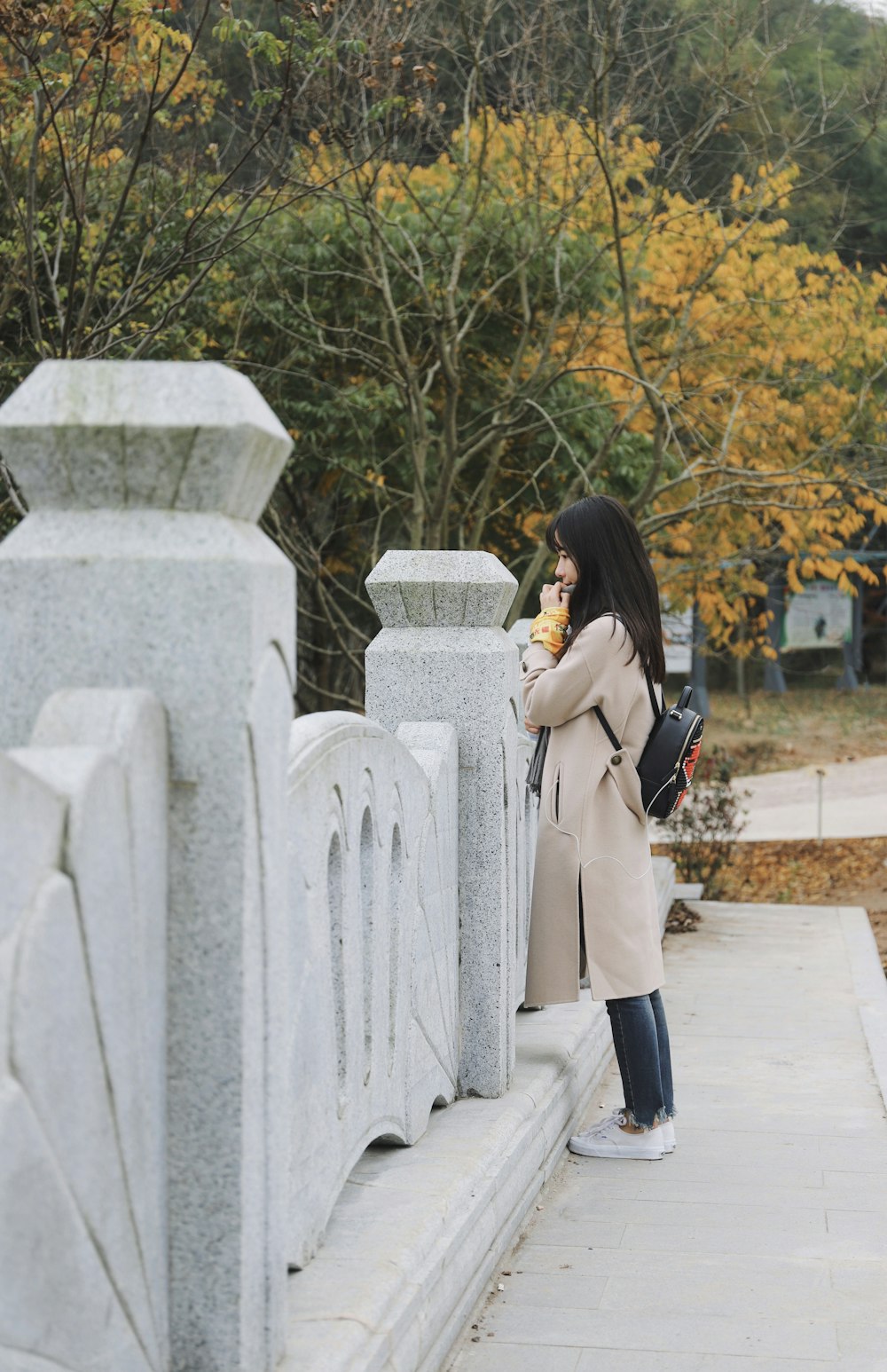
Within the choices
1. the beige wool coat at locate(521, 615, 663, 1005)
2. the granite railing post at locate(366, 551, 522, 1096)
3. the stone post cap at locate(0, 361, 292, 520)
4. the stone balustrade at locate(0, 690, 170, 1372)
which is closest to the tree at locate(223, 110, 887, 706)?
the beige wool coat at locate(521, 615, 663, 1005)

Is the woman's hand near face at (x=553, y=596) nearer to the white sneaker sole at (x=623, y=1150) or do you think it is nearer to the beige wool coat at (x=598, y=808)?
the beige wool coat at (x=598, y=808)

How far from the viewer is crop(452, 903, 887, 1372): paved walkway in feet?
11.4

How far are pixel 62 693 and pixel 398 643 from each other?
2315 millimetres

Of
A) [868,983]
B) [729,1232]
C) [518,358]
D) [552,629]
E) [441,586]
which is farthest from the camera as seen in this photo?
[518,358]

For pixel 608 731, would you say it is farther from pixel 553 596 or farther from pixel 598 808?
pixel 553 596

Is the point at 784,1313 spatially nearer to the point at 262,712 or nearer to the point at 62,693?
the point at 262,712

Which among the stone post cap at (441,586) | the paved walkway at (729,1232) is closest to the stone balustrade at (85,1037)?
the paved walkway at (729,1232)

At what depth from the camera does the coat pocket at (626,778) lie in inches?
181

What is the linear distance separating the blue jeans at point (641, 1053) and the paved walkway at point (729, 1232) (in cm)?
19

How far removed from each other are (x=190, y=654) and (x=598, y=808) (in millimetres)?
2547

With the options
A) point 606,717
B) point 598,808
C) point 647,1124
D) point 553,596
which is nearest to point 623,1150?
point 647,1124

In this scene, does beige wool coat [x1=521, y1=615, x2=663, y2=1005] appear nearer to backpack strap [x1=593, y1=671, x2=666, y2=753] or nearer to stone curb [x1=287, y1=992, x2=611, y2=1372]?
backpack strap [x1=593, y1=671, x2=666, y2=753]

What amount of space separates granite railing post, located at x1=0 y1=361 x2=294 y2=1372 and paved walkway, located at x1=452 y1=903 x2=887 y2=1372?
4.16 ft

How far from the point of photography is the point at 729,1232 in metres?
4.21
